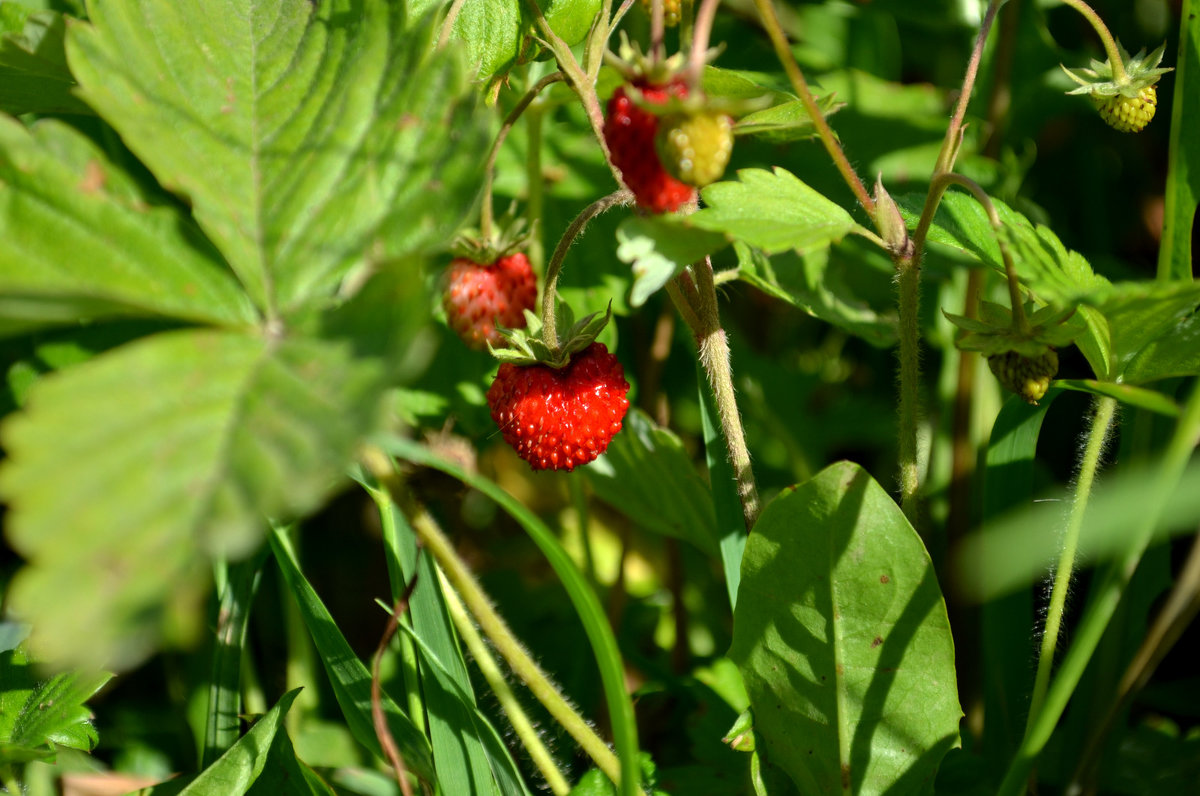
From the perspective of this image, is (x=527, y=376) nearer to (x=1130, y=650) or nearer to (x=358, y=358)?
(x=358, y=358)

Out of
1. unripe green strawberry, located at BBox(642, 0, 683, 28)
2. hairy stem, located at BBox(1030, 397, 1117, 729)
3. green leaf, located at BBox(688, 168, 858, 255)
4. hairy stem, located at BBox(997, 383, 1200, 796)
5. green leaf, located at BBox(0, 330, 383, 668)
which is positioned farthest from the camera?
unripe green strawberry, located at BBox(642, 0, 683, 28)

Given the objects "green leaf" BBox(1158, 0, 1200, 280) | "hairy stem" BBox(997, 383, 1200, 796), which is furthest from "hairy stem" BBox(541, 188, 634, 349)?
"green leaf" BBox(1158, 0, 1200, 280)

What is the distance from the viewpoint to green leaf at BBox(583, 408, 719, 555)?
1.09 meters

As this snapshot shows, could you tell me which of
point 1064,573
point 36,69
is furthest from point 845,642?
point 36,69

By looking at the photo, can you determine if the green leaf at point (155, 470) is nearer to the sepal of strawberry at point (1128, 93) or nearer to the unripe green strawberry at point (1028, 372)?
the unripe green strawberry at point (1028, 372)

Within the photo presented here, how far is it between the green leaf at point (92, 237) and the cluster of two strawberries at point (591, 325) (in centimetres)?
19

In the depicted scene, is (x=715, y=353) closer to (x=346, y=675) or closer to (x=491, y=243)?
(x=491, y=243)

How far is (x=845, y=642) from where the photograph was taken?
84cm

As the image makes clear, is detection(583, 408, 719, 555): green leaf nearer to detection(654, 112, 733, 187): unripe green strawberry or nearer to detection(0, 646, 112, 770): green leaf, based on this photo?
detection(654, 112, 733, 187): unripe green strawberry

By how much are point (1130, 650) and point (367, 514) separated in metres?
1.14

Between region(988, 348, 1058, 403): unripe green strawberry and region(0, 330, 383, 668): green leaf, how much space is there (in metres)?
0.53

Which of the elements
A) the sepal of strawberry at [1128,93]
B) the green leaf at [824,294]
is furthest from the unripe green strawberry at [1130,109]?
the green leaf at [824,294]

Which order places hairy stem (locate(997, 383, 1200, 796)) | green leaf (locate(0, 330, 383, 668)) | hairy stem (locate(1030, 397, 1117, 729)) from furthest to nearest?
1. hairy stem (locate(1030, 397, 1117, 729))
2. hairy stem (locate(997, 383, 1200, 796))
3. green leaf (locate(0, 330, 383, 668))

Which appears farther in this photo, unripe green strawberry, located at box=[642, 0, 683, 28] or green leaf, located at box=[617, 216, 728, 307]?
unripe green strawberry, located at box=[642, 0, 683, 28]
